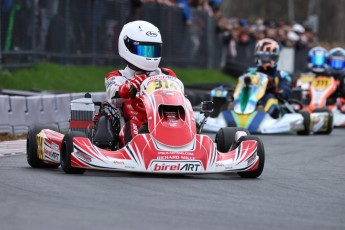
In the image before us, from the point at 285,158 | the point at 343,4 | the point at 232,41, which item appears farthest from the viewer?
the point at 343,4

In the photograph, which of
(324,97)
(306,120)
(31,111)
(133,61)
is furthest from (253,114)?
(133,61)

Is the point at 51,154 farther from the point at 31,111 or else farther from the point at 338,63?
the point at 338,63

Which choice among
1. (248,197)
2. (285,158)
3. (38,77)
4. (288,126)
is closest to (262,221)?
(248,197)

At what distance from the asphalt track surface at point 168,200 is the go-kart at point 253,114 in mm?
6933

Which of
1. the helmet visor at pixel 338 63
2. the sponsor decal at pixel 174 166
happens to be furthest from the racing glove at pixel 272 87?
the sponsor decal at pixel 174 166

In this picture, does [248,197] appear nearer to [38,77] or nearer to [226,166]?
[226,166]

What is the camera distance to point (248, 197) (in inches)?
366

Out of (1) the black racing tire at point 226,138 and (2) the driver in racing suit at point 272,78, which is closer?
(1) the black racing tire at point 226,138

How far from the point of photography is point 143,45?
11773 mm

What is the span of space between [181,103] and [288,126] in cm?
888

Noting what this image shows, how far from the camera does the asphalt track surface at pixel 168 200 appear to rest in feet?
25.2

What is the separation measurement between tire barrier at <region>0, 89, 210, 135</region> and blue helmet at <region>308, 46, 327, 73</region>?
8.09m

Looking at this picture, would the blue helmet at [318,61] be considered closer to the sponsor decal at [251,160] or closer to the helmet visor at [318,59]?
the helmet visor at [318,59]

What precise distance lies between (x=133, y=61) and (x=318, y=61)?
13241 mm
